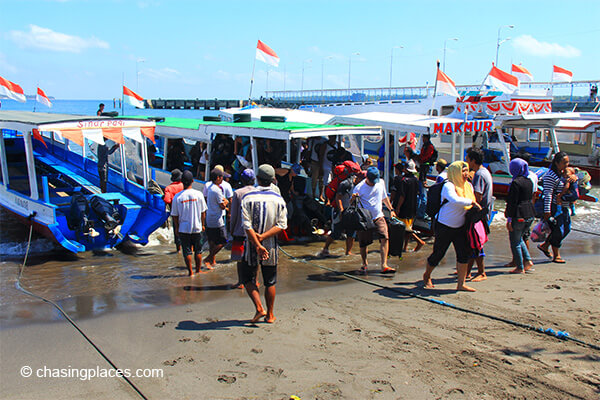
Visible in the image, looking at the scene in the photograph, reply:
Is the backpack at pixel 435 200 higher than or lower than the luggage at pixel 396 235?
higher

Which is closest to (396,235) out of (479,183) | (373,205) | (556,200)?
(373,205)

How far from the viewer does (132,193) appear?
34.1 feet

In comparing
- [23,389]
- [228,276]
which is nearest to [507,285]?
[228,276]

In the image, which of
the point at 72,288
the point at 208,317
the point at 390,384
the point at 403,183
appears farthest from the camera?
the point at 403,183

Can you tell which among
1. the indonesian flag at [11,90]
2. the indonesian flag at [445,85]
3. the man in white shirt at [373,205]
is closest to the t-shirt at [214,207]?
the man in white shirt at [373,205]

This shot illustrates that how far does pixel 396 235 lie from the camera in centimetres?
805

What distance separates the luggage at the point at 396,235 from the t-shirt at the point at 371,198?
694mm

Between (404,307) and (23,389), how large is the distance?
3.85 m

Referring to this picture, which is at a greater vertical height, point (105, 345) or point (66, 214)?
point (66, 214)

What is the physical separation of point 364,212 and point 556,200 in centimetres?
292

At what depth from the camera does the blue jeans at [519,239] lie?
7215mm

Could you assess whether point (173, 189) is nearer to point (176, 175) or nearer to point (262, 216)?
point (176, 175)

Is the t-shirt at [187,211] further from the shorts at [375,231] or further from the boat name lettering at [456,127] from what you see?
the boat name lettering at [456,127]

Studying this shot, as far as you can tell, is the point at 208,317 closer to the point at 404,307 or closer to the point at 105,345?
the point at 105,345
